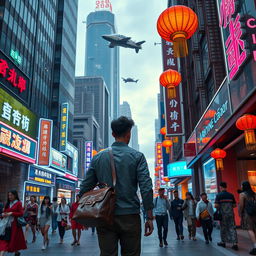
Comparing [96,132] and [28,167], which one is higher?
[96,132]

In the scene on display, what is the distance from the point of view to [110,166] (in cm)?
283

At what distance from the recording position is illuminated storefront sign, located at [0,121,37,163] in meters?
18.9

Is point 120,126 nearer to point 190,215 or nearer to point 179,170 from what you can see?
point 190,215

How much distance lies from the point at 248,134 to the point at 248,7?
12.1 feet

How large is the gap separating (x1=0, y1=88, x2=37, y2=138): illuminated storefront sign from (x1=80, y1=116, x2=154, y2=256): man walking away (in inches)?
720

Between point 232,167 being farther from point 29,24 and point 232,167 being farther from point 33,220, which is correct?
point 29,24

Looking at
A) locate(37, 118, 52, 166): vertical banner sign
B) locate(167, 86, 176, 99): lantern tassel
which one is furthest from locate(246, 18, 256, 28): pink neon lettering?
locate(37, 118, 52, 166): vertical banner sign

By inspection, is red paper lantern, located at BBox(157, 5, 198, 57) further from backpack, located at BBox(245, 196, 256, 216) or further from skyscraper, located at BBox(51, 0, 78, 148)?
skyscraper, located at BBox(51, 0, 78, 148)

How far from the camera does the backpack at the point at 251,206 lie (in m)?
7.01

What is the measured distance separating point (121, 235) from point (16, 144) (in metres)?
20.1

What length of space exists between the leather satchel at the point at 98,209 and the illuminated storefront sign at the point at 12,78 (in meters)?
20.6

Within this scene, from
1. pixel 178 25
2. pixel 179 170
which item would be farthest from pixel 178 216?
pixel 179 170

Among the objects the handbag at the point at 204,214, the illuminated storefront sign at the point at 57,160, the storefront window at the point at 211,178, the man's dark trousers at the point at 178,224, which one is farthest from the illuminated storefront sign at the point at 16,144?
the handbag at the point at 204,214

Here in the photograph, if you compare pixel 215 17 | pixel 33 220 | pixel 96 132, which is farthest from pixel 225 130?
pixel 96 132
